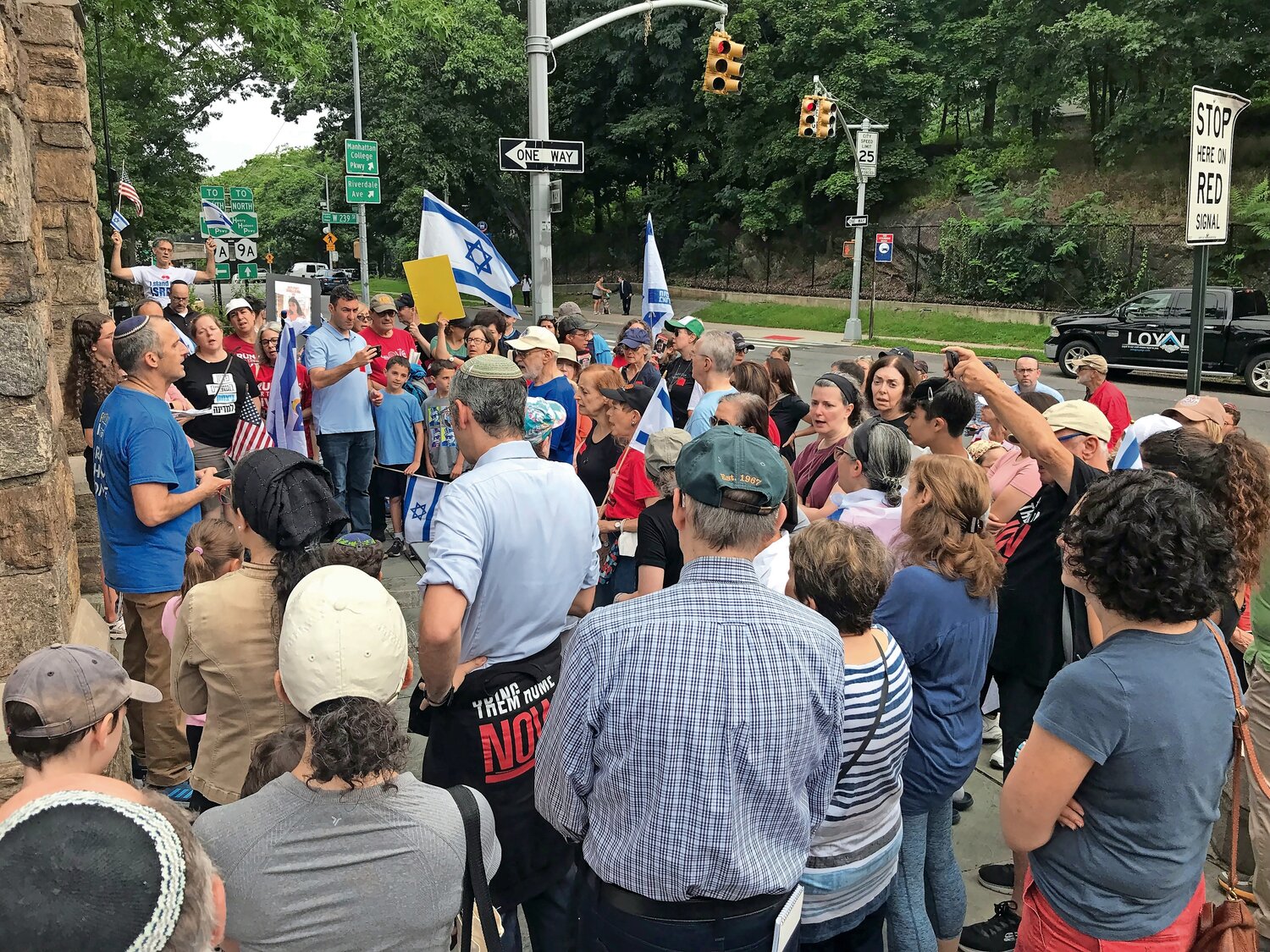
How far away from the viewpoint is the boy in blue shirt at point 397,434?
25.7 ft

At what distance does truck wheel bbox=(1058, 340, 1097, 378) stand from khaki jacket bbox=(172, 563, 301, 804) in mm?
21212

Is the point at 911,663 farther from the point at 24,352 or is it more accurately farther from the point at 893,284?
the point at 893,284

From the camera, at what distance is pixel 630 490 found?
5.11 meters

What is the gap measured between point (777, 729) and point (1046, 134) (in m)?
36.1

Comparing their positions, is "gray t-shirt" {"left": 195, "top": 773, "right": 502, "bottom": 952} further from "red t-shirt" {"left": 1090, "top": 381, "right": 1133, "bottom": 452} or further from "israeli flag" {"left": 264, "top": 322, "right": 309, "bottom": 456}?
"red t-shirt" {"left": 1090, "top": 381, "right": 1133, "bottom": 452}

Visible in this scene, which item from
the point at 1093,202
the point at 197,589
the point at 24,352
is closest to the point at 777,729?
the point at 197,589

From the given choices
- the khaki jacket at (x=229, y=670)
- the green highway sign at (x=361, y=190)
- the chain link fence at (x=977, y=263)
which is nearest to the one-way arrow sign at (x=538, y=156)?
the khaki jacket at (x=229, y=670)

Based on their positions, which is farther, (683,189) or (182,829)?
(683,189)

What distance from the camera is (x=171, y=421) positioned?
A: 410cm

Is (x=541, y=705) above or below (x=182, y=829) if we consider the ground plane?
below

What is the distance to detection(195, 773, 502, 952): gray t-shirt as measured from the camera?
182 centimetres

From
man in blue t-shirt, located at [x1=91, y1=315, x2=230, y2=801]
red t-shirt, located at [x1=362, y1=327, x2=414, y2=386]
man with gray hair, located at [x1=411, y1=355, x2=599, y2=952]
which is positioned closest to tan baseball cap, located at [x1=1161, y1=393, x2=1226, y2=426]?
man with gray hair, located at [x1=411, y1=355, x2=599, y2=952]

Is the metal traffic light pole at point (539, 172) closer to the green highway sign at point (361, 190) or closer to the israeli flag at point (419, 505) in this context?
the israeli flag at point (419, 505)

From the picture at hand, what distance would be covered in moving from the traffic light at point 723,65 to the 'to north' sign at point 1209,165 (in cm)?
981
